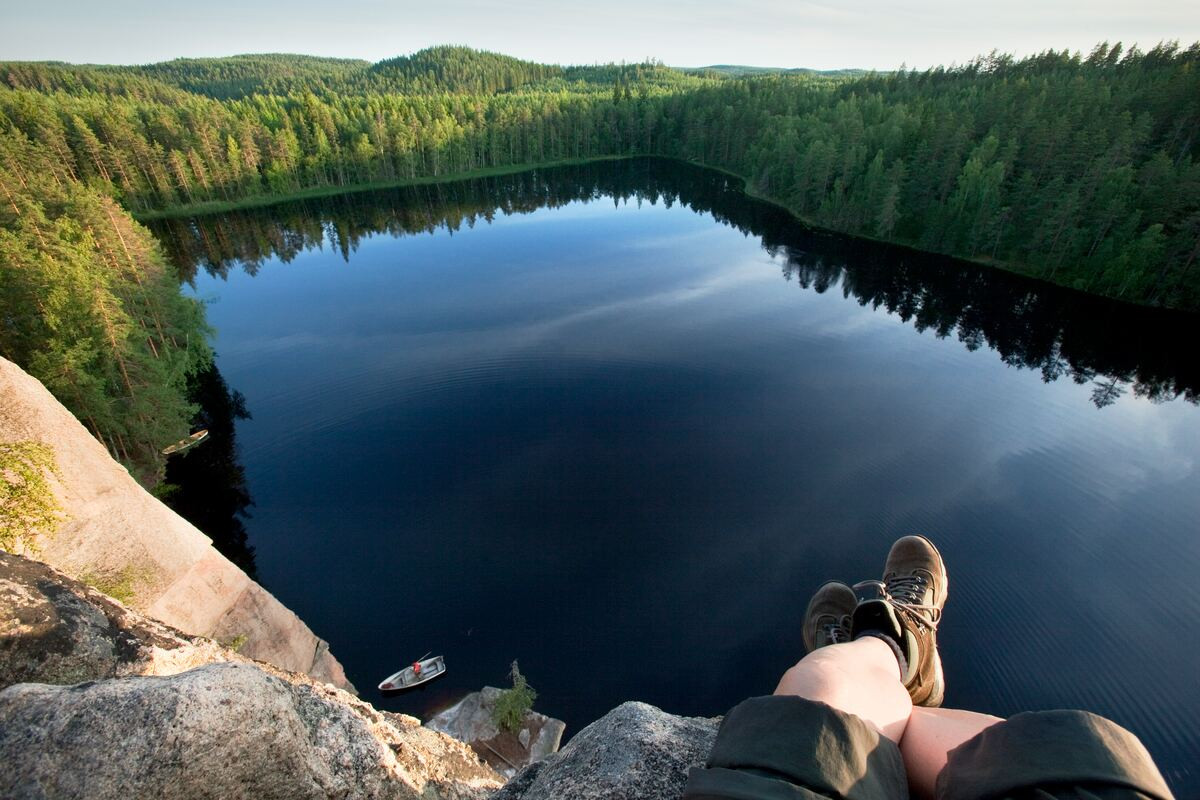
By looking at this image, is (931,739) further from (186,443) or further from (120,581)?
(186,443)

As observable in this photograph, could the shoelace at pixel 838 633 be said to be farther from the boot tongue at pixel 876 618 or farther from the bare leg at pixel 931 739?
the bare leg at pixel 931 739

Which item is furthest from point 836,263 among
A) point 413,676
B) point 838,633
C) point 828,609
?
point 838,633

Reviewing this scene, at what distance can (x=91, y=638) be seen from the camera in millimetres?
4902

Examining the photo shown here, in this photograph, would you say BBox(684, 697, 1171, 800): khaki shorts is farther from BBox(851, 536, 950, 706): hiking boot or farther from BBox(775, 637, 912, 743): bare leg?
BBox(851, 536, 950, 706): hiking boot

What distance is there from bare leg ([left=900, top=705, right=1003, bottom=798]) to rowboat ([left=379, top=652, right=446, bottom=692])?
1733 centimetres

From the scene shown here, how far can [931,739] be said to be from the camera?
3373 mm

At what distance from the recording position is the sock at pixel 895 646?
4.95 m

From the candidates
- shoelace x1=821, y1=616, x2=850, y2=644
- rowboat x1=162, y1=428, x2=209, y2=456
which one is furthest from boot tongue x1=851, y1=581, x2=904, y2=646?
rowboat x1=162, y1=428, x2=209, y2=456

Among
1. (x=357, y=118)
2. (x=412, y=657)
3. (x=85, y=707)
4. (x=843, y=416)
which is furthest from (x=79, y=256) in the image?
(x=357, y=118)

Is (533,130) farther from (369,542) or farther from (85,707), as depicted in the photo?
(85,707)

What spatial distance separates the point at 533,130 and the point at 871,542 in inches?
4989

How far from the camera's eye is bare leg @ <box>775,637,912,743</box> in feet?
12.1

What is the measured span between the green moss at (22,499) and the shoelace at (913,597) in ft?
41.2

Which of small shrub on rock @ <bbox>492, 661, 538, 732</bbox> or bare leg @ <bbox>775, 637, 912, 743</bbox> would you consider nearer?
bare leg @ <bbox>775, 637, 912, 743</bbox>
